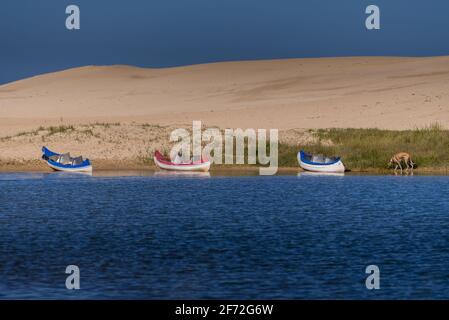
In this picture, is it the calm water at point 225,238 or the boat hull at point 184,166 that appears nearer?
the calm water at point 225,238

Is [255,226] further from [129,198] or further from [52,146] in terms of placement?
[52,146]

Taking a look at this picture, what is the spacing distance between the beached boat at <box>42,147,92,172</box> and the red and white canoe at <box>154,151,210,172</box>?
12.4 feet

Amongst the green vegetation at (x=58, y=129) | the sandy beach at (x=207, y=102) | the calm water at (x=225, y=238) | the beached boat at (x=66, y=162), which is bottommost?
the calm water at (x=225, y=238)

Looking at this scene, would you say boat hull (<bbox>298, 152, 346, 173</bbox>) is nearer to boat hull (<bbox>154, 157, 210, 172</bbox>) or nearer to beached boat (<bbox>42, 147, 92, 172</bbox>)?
boat hull (<bbox>154, 157, 210, 172</bbox>)

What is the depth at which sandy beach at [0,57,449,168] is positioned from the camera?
2445 inches

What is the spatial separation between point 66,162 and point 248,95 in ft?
167

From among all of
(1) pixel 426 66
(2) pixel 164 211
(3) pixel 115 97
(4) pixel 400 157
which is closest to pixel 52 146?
(4) pixel 400 157

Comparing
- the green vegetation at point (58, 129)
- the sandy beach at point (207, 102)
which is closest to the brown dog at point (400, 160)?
the sandy beach at point (207, 102)

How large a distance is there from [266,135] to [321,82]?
156 feet

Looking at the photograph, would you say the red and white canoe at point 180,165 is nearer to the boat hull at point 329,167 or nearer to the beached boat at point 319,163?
the beached boat at point 319,163

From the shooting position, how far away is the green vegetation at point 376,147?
54875 millimetres

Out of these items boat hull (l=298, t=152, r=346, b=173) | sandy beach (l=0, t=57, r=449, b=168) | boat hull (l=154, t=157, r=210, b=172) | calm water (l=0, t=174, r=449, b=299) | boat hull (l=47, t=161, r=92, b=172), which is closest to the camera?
calm water (l=0, t=174, r=449, b=299)

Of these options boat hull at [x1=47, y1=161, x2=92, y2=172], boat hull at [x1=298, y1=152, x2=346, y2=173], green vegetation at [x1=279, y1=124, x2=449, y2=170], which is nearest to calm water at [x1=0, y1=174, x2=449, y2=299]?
boat hull at [x1=298, y1=152, x2=346, y2=173]

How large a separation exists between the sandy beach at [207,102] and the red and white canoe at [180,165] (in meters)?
2.44
